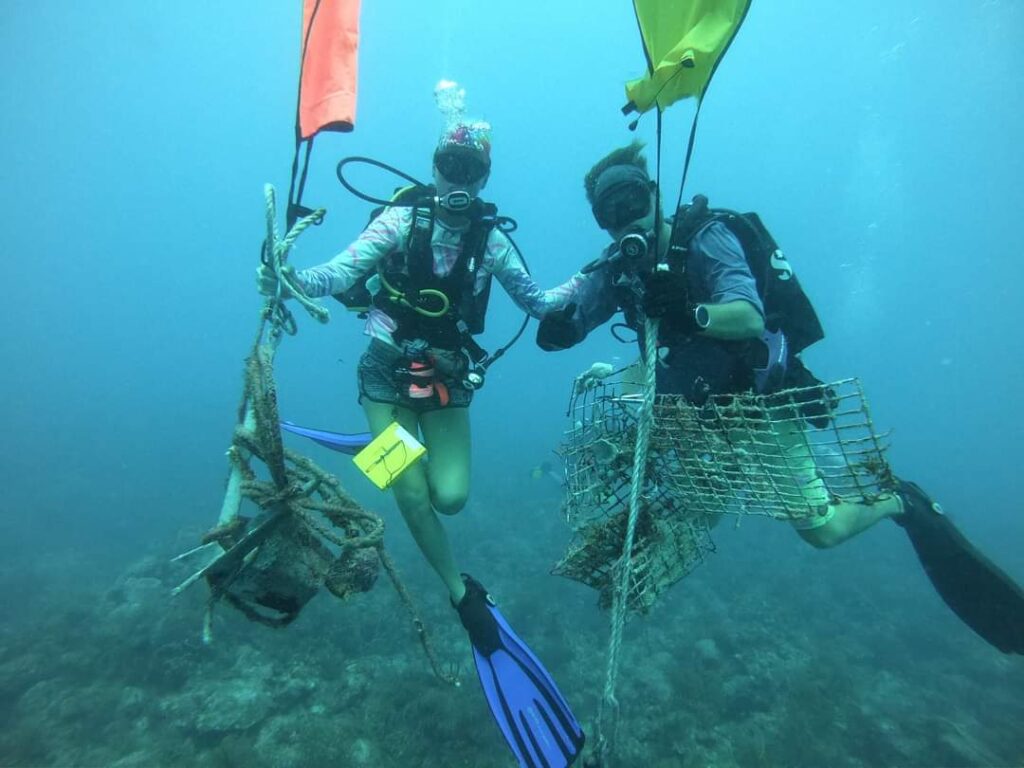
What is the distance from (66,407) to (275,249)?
83.0 meters

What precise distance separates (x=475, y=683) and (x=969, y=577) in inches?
260

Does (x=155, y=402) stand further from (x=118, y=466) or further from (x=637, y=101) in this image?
(x=637, y=101)

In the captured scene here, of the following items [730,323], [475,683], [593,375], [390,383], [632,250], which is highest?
[632,250]

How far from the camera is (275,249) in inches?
94.4

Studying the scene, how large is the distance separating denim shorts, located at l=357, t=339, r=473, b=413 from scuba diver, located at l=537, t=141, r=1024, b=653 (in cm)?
102

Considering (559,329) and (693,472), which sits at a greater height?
(559,329)

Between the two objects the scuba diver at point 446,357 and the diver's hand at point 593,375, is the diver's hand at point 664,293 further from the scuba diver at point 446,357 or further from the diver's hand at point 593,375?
the scuba diver at point 446,357

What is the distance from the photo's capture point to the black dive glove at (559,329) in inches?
152

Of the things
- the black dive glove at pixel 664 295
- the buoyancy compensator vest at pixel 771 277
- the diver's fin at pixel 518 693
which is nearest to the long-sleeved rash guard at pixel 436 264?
the buoyancy compensator vest at pixel 771 277

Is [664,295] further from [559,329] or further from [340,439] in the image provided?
[340,439]

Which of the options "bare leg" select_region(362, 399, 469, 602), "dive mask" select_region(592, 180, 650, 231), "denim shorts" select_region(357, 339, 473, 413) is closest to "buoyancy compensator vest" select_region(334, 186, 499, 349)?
"denim shorts" select_region(357, 339, 473, 413)

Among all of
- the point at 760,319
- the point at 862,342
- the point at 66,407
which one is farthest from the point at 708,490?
the point at 862,342

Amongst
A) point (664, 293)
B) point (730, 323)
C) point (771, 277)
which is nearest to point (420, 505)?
point (664, 293)

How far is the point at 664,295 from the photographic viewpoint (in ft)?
8.51
